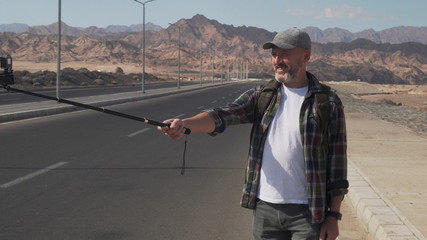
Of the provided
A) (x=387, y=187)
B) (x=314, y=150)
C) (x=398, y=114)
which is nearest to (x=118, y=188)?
(x=387, y=187)

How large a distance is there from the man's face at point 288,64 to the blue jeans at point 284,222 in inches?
28.7

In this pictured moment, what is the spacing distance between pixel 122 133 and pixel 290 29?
12056 mm

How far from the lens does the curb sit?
500 cm

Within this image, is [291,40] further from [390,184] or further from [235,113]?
[390,184]

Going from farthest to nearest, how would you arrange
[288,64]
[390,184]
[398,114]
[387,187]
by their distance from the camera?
1. [398,114]
2. [390,184]
3. [387,187]
4. [288,64]

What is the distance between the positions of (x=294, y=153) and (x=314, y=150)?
115 mm

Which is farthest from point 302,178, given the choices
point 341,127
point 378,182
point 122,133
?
point 122,133

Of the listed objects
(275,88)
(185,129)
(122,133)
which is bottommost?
(122,133)

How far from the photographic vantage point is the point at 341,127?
112 inches

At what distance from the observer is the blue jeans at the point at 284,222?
2.88 metres

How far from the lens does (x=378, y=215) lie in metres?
5.59

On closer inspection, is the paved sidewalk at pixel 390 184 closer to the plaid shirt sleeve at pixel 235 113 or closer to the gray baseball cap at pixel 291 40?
the plaid shirt sleeve at pixel 235 113

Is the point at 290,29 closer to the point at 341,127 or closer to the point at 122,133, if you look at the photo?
the point at 341,127

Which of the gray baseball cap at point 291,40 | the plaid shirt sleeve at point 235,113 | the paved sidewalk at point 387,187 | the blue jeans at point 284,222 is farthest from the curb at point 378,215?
the gray baseball cap at point 291,40
